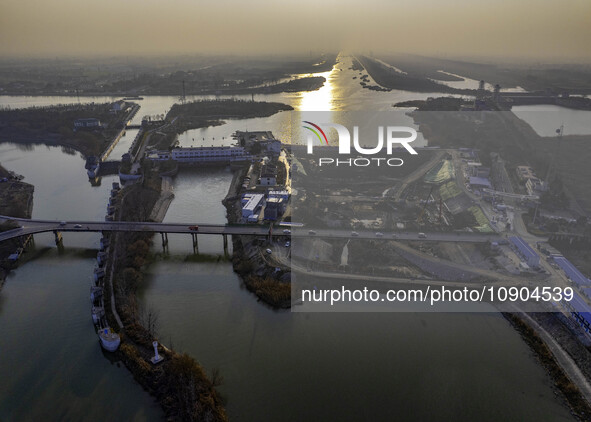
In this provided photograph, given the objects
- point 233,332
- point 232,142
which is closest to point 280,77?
point 232,142

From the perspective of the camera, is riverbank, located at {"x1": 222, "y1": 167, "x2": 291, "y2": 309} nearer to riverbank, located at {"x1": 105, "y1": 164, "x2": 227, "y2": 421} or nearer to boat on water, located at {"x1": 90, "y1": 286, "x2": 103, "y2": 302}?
riverbank, located at {"x1": 105, "y1": 164, "x2": 227, "y2": 421}

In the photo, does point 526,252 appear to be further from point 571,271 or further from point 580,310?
point 580,310

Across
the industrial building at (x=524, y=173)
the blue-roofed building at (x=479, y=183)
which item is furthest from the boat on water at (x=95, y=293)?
the industrial building at (x=524, y=173)

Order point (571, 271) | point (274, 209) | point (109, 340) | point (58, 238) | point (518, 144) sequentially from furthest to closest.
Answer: point (518, 144)
point (274, 209)
point (58, 238)
point (571, 271)
point (109, 340)

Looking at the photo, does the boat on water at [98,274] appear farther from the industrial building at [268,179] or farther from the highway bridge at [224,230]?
the industrial building at [268,179]

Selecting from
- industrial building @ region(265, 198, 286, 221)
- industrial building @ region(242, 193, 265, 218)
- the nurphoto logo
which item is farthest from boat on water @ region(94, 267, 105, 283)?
the nurphoto logo

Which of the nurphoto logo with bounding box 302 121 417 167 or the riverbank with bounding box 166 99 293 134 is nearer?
the nurphoto logo with bounding box 302 121 417 167

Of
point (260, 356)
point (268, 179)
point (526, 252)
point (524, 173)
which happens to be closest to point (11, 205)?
point (268, 179)
